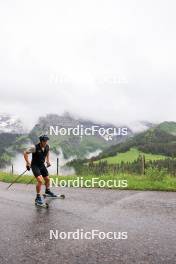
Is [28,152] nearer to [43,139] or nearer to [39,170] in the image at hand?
[43,139]

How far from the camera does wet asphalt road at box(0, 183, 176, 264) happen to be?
6.83 metres

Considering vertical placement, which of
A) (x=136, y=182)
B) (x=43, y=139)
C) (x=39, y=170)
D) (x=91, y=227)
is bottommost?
(x=91, y=227)

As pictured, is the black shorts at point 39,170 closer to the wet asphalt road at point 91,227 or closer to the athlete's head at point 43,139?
the athlete's head at point 43,139

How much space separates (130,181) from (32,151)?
7.11m

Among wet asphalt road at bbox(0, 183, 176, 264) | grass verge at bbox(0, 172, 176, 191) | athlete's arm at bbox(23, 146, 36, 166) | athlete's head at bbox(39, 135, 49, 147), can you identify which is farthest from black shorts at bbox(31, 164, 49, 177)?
grass verge at bbox(0, 172, 176, 191)

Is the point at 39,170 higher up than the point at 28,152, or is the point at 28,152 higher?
the point at 28,152

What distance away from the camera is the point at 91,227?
905 centimetres

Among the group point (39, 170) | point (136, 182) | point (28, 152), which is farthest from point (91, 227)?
point (136, 182)

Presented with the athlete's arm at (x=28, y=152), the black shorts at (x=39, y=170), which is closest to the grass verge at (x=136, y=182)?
the black shorts at (x=39, y=170)

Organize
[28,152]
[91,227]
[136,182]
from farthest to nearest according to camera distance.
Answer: [136,182], [28,152], [91,227]

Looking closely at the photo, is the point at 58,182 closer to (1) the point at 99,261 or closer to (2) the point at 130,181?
(2) the point at 130,181

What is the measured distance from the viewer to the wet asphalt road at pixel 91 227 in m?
6.83

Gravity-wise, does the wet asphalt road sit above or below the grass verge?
below

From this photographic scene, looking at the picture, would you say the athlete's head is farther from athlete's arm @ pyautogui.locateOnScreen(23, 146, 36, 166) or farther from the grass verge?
the grass verge
